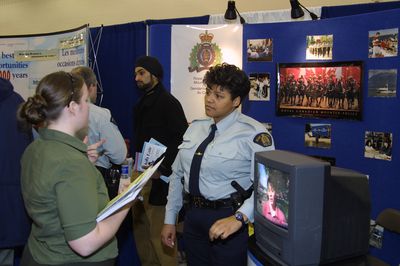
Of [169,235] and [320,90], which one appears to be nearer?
[169,235]

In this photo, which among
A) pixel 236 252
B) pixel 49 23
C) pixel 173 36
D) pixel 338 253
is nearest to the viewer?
pixel 338 253

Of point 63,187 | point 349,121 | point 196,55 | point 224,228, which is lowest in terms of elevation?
point 224,228

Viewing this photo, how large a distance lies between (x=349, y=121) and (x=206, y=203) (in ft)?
5.09

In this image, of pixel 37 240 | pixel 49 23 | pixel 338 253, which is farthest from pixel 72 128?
pixel 49 23

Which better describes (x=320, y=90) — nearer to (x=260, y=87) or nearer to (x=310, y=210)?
(x=260, y=87)

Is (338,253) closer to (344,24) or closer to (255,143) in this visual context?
(255,143)

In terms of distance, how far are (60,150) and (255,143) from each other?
3.00 ft

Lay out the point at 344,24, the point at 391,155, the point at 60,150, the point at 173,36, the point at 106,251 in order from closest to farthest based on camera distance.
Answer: the point at 60,150, the point at 106,251, the point at 391,155, the point at 344,24, the point at 173,36

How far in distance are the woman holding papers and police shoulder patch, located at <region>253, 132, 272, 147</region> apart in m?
0.75

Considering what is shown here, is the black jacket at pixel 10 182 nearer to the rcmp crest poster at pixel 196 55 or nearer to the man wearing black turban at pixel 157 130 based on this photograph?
the man wearing black turban at pixel 157 130

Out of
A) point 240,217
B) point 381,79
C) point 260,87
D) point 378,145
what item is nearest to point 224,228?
point 240,217

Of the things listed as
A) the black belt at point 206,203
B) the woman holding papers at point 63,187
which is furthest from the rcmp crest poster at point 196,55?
the woman holding papers at point 63,187

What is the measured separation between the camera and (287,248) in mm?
1497

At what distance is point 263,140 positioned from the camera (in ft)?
6.28
